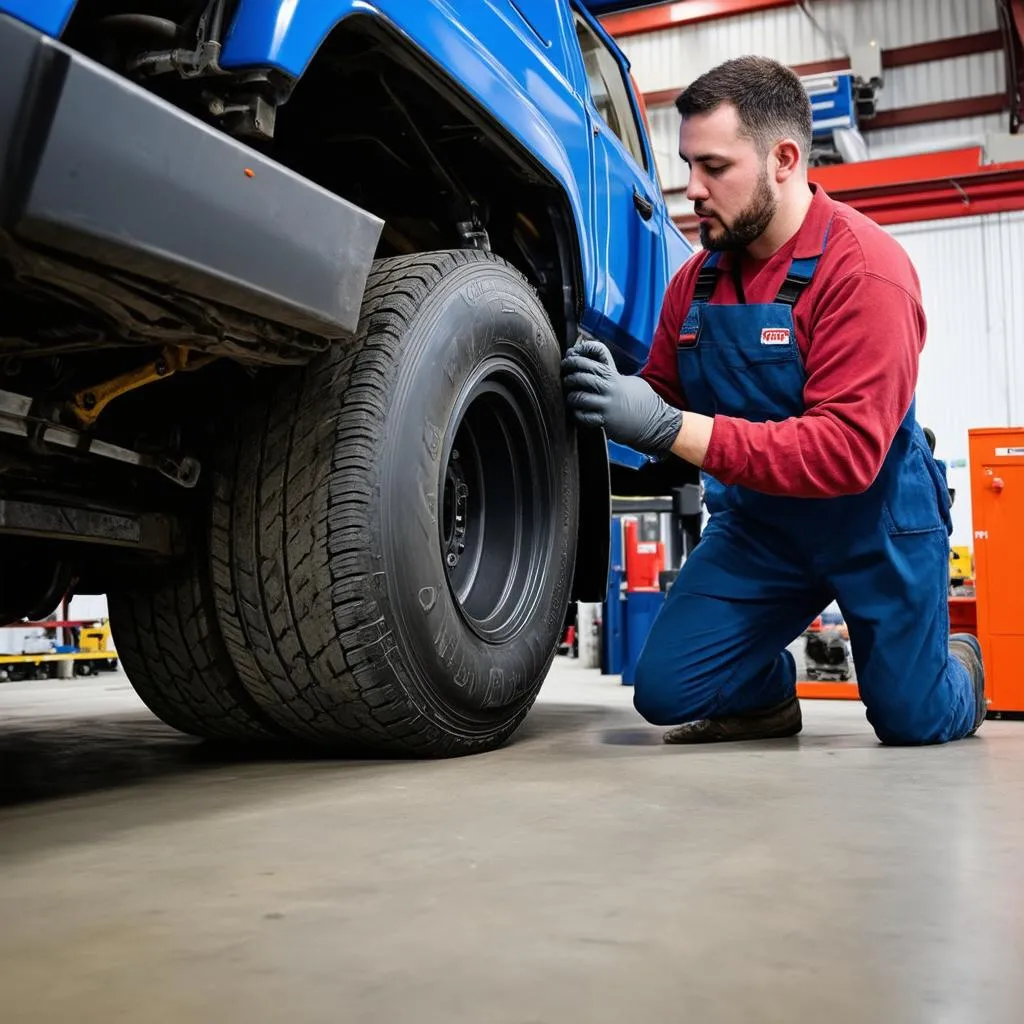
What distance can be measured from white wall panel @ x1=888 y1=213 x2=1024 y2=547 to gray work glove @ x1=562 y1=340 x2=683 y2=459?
899cm

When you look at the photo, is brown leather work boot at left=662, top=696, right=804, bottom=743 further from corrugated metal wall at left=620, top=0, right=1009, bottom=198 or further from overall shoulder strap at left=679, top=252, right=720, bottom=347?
corrugated metal wall at left=620, top=0, right=1009, bottom=198

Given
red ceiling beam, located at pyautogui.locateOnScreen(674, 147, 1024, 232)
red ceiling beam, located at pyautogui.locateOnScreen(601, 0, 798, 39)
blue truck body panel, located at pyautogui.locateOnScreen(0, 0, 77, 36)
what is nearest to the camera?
blue truck body panel, located at pyautogui.locateOnScreen(0, 0, 77, 36)

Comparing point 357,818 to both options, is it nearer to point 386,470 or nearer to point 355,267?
point 386,470

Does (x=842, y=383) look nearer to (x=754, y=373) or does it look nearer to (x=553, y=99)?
(x=754, y=373)

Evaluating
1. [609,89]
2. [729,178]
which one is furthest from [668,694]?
[609,89]

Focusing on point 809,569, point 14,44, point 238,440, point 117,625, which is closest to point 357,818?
point 238,440

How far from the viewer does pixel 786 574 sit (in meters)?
2.27

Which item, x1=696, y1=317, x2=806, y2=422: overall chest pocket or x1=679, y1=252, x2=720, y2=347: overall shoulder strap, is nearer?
x1=696, y1=317, x2=806, y2=422: overall chest pocket

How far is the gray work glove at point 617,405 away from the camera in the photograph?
2.03 metres

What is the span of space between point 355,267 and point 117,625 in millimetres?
944

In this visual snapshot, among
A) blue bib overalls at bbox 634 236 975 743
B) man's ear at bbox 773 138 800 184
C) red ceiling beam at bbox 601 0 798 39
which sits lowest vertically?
blue bib overalls at bbox 634 236 975 743

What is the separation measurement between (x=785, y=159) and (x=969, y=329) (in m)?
9.39

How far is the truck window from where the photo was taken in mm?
3090

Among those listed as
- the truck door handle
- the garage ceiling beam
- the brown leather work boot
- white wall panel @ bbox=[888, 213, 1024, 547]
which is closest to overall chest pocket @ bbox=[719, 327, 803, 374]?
the brown leather work boot
